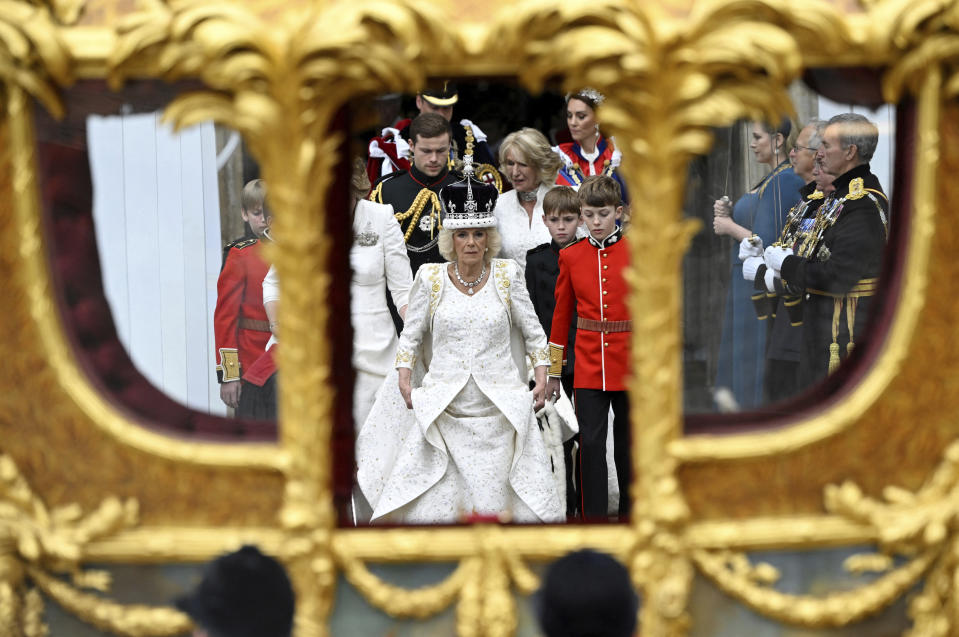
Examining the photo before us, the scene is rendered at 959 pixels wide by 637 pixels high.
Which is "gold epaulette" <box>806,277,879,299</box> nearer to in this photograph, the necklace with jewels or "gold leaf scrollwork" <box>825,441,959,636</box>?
"gold leaf scrollwork" <box>825,441,959,636</box>

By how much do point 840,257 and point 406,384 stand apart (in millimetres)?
1637

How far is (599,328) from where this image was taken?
213 inches

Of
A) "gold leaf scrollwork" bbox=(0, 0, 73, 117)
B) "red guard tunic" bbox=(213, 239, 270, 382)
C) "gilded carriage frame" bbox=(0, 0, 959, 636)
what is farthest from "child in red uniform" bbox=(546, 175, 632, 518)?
"gold leaf scrollwork" bbox=(0, 0, 73, 117)

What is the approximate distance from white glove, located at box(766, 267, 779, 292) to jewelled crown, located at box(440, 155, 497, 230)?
1.24 meters

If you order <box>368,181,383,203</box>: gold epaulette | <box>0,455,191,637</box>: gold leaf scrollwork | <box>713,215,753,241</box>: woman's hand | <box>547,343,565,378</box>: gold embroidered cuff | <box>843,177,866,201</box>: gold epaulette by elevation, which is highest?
<box>368,181,383,203</box>: gold epaulette

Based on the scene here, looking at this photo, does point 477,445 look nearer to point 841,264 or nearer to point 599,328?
point 599,328

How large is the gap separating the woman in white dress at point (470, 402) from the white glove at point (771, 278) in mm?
1268

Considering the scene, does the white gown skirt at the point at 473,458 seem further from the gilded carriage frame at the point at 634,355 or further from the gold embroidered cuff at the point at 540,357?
the gilded carriage frame at the point at 634,355

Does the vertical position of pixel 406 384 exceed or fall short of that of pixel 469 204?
it falls short

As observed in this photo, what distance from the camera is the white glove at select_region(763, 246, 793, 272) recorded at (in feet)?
14.0

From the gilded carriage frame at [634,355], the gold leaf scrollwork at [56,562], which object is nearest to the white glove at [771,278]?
the gilded carriage frame at [634,355]

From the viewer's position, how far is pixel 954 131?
3781 millimetres

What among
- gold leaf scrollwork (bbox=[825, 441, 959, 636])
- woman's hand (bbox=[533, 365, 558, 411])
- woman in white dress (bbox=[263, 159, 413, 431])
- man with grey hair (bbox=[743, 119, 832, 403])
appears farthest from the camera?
woman in white dress (bbox=[263, 159, 413, 431])

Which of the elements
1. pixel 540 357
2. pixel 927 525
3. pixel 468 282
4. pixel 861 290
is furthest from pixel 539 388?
pixel 927 525
